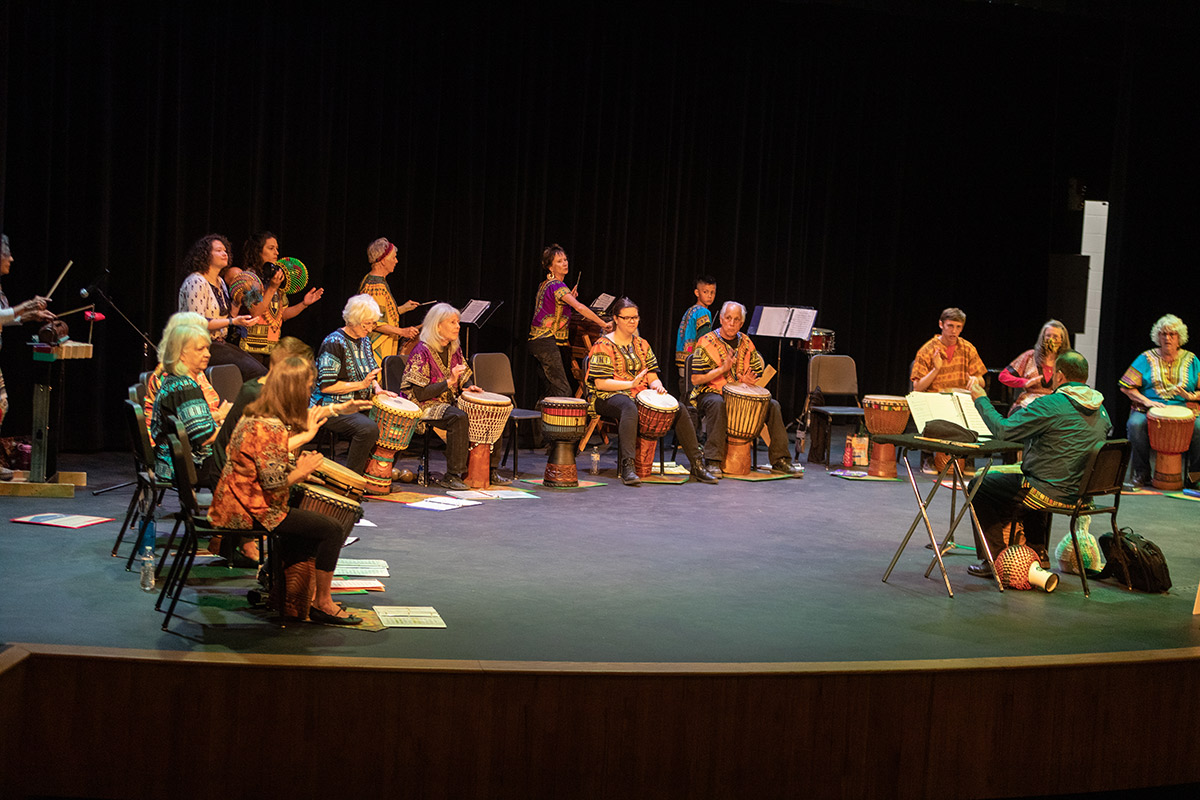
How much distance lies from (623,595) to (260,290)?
12.7 feet

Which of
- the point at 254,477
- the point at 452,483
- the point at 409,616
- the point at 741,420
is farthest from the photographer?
the point at 741,420

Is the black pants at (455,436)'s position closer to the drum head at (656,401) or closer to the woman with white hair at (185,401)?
the drum head at (656,401)

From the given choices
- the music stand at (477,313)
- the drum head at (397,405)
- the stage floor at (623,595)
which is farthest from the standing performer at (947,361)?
the drum head at (397,405)

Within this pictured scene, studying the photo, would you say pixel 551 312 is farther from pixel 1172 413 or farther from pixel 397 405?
pixel 1172 413

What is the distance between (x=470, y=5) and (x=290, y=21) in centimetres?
144

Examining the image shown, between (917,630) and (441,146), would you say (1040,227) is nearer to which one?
(441,146)

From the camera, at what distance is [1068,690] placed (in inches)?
150

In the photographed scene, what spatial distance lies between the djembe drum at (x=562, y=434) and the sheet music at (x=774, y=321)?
254cm

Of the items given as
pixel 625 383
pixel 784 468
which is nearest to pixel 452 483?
pixel 625 383

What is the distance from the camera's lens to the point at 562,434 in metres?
7.65

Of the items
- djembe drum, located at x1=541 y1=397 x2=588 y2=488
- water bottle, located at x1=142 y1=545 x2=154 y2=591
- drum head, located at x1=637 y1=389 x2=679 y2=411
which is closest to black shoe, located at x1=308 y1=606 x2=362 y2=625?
water bottle, located at x1=142 y1=545 x2=154 y2=591

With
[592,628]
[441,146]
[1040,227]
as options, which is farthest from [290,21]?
[1040,227]

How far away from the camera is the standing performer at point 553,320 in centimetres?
900

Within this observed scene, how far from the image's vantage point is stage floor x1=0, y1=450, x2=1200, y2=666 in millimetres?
4184
